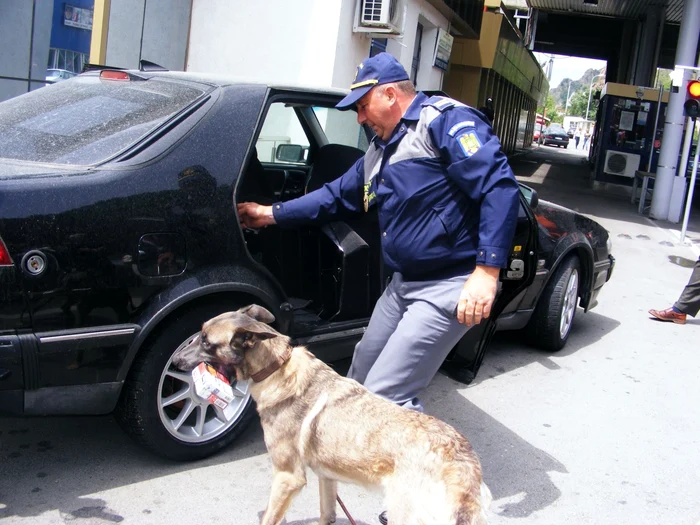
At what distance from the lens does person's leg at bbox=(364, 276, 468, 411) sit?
3021mm

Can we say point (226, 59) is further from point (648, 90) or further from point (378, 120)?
point (648, 90)

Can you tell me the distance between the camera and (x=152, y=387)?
3338mm

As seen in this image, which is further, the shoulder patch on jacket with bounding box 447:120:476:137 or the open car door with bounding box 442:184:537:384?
the open car door with bounding box 442:184:537:384

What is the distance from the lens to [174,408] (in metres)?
3.64

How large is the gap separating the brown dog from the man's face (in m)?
0.92

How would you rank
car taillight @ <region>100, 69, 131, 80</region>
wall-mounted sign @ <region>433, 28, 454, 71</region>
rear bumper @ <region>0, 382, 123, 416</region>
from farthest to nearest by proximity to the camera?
1. wall-mounted sign @ <region>433, 28, 454, 71</region>
2. car taillight @ <region>100, 69, 131, 80</region>
3. rear bumper @ <region>0, 382, 123, 416</region>

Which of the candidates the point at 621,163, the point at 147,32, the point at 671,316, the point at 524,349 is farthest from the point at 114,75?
the point at 621,163

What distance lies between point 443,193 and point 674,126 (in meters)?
15.6

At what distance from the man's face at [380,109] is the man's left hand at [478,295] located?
2.32 ft

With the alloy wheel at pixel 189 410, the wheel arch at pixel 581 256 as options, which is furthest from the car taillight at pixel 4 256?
the wheel arch at pixel 581 256

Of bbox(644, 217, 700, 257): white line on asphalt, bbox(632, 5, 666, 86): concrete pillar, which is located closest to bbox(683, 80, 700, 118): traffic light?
bbox(644, 217, 700, 257): white line on asphalt

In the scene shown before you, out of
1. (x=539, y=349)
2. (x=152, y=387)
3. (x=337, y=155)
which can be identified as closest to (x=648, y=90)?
(x=539, y=349)

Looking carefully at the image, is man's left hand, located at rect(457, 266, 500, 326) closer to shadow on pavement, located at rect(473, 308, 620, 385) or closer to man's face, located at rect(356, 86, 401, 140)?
man's face, located at rect(356, 86, 401, 140)

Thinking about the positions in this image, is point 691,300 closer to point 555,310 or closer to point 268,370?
point 555,310
